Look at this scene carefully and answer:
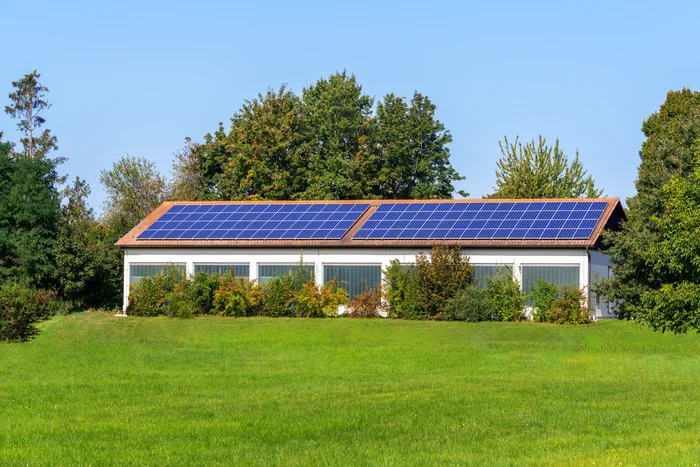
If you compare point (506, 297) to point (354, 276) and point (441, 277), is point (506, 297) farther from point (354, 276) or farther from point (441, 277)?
point (354, 276)

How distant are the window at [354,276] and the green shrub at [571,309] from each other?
856cm

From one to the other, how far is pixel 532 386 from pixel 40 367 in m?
14.7

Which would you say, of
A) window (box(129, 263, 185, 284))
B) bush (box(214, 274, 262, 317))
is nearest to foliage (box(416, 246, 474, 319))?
bush (box(214, 274, 262, 317))

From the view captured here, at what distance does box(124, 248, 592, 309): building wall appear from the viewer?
46.2m

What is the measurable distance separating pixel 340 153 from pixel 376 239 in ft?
82.0

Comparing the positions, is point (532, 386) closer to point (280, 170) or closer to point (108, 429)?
point (108, 429)

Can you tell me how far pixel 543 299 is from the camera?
45.2 meters

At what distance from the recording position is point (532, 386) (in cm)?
2589

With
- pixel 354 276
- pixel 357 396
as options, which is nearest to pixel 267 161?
pixel 354 276

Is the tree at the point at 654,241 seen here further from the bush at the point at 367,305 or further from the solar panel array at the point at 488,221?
the bush at the point at 367,305

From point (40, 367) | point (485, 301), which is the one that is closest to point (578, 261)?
point (485, 301)

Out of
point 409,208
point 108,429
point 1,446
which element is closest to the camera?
point 1,446

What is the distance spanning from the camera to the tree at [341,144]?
71375 millimetres

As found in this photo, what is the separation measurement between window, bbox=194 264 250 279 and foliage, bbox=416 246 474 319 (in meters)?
9.11
